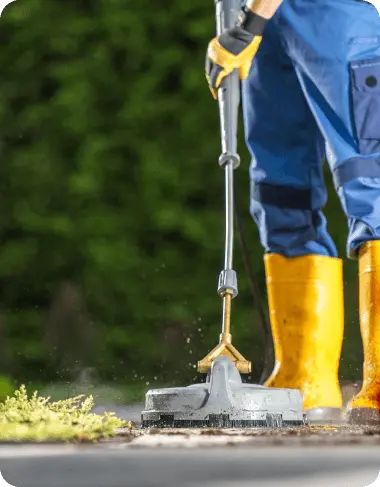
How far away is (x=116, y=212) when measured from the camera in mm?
2141

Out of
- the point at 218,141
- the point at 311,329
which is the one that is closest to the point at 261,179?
the point at 311,329

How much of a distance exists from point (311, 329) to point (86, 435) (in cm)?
63

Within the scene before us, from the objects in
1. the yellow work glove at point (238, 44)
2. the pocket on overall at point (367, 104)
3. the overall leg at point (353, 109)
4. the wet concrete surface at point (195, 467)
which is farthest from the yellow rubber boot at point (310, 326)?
the wet concrete surface at point (195, 467)

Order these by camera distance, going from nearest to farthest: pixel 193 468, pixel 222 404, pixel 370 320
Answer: pixel 193 468
pixel 222 404
pixel 370 320

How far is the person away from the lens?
136cm

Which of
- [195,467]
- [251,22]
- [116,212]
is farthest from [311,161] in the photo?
[195,467]

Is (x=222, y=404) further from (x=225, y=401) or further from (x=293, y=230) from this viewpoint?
(x=293, y=230)

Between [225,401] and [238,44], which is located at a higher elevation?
[238,44]

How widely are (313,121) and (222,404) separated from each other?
1.88ft

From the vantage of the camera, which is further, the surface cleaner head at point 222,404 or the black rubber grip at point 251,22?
the black rubber grip at point 251,22

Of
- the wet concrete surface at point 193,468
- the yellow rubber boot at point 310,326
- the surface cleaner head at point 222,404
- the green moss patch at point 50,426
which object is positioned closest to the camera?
the wet concrete surface at point 193,468

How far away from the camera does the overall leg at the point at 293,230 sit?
4.94 feet

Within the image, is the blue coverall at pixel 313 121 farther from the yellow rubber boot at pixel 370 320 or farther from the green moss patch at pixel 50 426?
the green moss patch at pixel 50 426

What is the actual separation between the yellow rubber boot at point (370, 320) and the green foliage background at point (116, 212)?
71cm
